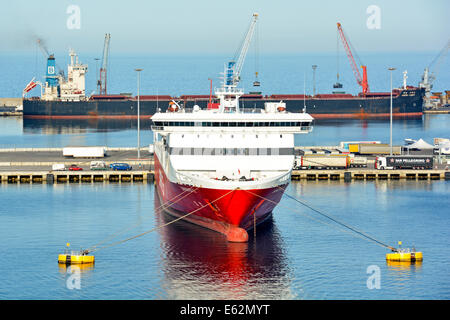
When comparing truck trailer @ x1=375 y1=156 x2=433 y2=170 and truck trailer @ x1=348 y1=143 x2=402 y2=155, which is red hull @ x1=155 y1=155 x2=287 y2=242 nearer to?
truck trailer @ x1=375 y1=156 x2=433 y2=170

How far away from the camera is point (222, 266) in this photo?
191ft

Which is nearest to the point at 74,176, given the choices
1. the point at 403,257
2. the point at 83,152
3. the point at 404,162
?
the point at 83,152

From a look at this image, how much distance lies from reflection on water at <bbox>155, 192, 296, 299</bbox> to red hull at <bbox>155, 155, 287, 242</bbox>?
0.91m

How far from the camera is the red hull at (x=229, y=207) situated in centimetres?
6391

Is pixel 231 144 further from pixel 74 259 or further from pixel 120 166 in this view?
pixel 120 166

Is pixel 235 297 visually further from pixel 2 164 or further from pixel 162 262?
pixel 2 164

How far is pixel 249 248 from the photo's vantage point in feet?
207

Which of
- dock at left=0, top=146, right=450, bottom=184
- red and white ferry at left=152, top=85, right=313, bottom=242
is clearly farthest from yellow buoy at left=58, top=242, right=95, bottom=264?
dock at left=0, top=146, right=450, bottom=184

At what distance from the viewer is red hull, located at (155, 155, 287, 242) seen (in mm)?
63906

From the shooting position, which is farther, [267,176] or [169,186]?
[169,186]

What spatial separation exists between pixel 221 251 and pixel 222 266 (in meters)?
3.83

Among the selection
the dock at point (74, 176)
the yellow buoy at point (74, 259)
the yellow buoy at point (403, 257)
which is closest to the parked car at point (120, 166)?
the dock at point (74, 176)

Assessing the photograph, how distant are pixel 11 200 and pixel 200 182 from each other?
3011cm
